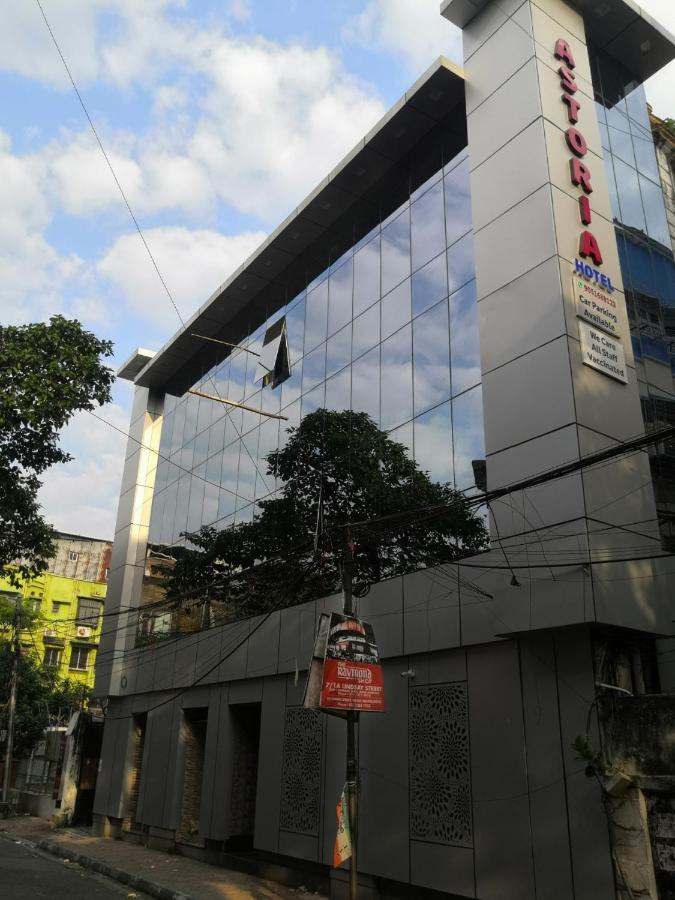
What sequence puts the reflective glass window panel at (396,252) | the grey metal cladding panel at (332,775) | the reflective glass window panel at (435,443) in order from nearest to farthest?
the grey metal cladding panel at (332,775) → the reflective glass window panel at (435,443) → the reflective glass window panel at (396,252)

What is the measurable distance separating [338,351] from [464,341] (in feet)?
16.8

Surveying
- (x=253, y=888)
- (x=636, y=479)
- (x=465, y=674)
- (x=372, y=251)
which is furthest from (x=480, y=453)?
(x=253, y=888)

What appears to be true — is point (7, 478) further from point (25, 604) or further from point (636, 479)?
point (25, 604)

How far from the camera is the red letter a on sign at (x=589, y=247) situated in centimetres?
1312

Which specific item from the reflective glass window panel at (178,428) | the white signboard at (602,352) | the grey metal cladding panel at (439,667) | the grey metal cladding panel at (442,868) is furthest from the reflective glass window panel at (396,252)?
the reflective glass window panel at (178,428)

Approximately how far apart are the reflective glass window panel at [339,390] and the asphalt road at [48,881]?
1138cm

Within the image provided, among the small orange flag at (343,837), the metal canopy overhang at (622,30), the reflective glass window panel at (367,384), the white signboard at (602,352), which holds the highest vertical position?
the metal canopy overhang at (622,30)

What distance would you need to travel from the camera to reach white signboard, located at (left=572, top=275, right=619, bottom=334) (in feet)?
41.3

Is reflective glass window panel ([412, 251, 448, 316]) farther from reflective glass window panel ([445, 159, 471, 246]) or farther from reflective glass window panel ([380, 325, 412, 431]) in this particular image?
reflective glass window panel ([380, 325, 412, 431])

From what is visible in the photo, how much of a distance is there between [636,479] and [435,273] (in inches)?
258

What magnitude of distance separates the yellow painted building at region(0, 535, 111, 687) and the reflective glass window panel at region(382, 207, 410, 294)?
123ft

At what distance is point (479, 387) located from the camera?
1393 cm

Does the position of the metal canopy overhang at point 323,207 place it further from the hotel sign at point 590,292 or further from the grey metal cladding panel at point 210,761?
the grey metal cladding panel at point 210,761

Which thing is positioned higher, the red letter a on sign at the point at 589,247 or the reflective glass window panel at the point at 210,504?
the red letter a on sign at the point at 589,247
